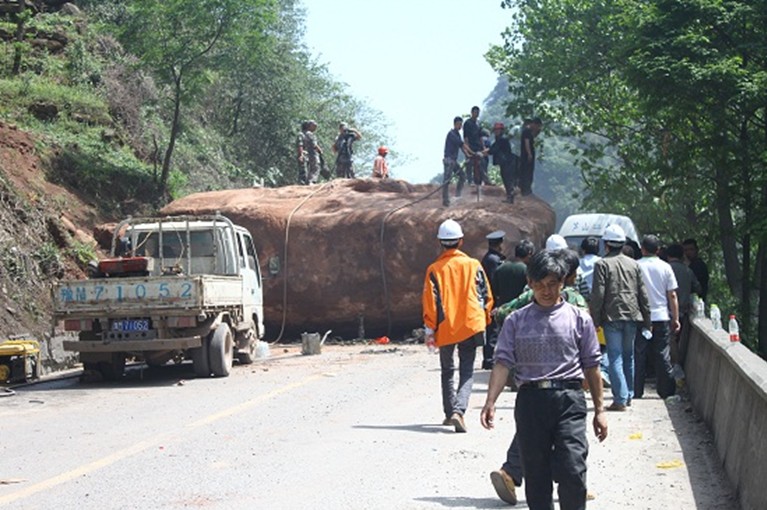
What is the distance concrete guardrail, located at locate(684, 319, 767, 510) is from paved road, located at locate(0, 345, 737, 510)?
0.23 metres

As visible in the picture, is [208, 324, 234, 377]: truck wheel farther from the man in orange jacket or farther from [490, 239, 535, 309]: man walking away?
the man in orange jacket

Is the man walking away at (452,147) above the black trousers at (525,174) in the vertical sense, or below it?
above

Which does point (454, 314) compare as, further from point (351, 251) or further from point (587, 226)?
point (351, 251)

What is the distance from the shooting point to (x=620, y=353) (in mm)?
12805

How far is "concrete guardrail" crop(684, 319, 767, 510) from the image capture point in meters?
7.28

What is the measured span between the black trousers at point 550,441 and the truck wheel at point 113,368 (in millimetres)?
12481

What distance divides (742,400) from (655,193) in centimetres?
2384

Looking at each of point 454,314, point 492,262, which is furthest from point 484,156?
point 454,314

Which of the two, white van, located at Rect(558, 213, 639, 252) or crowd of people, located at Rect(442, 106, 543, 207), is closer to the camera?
white van, located at Rect(558, 213, 639, 252)

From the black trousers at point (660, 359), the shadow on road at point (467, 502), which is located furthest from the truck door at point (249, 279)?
the shadow on road at point (467, 502)

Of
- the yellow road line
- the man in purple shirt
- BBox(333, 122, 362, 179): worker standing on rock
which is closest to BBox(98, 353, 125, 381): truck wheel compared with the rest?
the yellow road line

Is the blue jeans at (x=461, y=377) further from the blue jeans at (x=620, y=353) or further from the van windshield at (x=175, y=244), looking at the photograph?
the van windshield at (x=175, y=244)

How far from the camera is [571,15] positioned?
32.1 metres

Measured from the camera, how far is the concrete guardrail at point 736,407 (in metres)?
7.28
